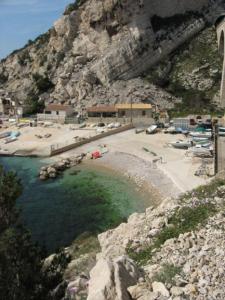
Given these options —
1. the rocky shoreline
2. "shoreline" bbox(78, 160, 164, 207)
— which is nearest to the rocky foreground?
"shoreline" bbox(78, 160, 164, 207)

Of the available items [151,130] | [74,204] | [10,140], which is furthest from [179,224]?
[10,140]

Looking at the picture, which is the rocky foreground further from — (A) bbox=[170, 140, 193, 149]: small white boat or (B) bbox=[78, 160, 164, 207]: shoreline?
(A) bbox=[170, 140, 193, 149]: small white boat

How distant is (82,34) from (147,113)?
76.5ft

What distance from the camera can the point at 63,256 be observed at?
1069 centimetres

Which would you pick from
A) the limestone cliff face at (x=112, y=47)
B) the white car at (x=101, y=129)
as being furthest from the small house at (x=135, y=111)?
the white car at (x=101, y=129)

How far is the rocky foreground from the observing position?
1006cm

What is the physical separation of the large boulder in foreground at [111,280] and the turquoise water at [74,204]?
39.4ft

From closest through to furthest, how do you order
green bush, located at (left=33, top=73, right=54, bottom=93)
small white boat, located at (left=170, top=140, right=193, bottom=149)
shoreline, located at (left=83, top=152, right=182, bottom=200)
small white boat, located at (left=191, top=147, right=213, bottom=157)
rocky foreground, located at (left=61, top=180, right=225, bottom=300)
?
rocky foreground, located at (left=61, top=180, right=225, bottom=300) < shoreline, located at (left=83, top=152, right=182, bottom=200) < small white boat, located at (left=191, top=147, right=213, bottom=157) < small white boat, located at (left=170, top=140, right=193, bottom=149) < green bush, located at (left=33, top=73, right=54, bottom=93)

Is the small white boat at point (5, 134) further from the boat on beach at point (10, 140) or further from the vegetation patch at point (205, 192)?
the vegetation patch at point (205, 192)

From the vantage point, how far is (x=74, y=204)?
30.9 m

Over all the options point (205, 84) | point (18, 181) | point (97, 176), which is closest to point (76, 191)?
point (97, 176)

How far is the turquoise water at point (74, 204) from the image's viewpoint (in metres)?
25.7

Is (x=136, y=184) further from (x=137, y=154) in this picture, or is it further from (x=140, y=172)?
(x=137, y=154)

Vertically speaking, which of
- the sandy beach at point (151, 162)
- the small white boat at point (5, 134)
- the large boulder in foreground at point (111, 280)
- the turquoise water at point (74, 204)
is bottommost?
the turquoise water at point (74, 204)
